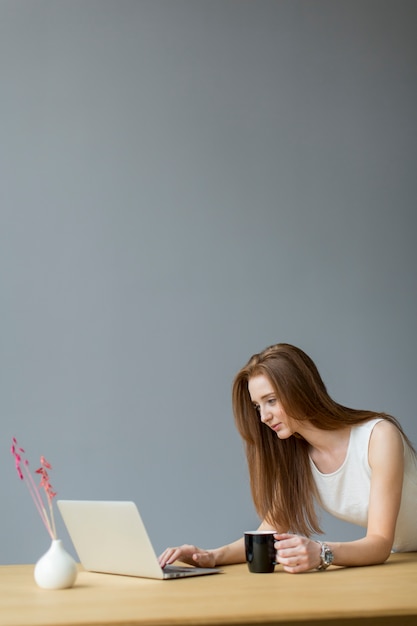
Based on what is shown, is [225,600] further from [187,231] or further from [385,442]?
[187,231]

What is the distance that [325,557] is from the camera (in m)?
1.63

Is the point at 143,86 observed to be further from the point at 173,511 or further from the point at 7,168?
the point at 173,511

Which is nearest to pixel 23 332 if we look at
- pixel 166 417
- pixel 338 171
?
pixel 166 417

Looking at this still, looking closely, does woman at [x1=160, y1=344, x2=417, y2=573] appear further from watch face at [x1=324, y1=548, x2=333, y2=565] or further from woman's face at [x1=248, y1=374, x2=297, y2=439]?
watch face at [x1=324, y1=548, x2=333, y2=565]

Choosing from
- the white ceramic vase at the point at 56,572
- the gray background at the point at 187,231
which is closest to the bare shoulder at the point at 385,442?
the white ceramic vase at the point at 56,572

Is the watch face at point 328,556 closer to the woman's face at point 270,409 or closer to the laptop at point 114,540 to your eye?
the laptop at point 114,540

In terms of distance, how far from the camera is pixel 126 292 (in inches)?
125

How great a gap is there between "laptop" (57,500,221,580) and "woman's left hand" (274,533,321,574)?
15 centimetres

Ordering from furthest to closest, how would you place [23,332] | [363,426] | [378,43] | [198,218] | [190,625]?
[378,43], [198,218], [23,332], [363,426], [190,625]

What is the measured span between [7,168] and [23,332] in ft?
2.06

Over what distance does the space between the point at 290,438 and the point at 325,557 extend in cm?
63

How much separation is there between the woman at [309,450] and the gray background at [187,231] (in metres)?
0.96

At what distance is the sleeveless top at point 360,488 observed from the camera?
6.86 feet

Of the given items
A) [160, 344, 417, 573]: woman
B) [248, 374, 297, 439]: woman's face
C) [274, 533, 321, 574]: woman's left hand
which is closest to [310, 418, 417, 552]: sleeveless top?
[160, 344, 417, 573]: woman
